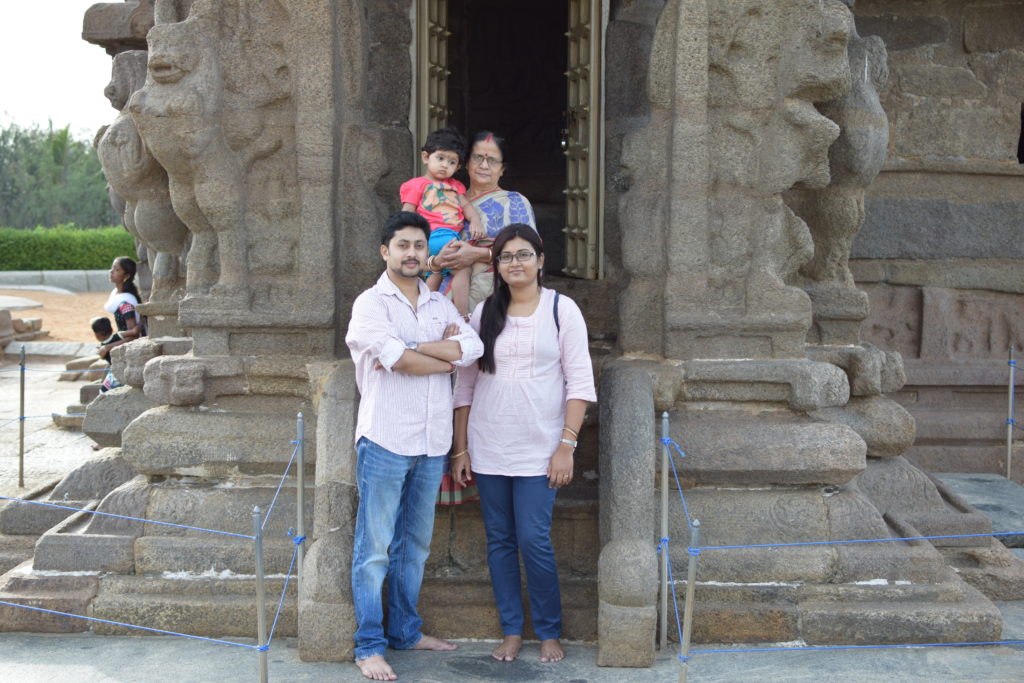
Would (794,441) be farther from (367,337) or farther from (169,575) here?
(169,575)

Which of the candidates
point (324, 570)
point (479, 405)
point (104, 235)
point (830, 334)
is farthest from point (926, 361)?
point (104, 235)

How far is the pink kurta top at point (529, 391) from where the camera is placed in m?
4.12

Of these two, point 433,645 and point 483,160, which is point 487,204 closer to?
point 483,160

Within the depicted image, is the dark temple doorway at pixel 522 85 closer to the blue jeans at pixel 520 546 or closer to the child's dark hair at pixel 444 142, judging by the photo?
the child's dark hair at pixel 444 142

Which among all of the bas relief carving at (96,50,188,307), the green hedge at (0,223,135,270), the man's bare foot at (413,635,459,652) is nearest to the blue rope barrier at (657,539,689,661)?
the man's bare foot at (413,635,459,652)

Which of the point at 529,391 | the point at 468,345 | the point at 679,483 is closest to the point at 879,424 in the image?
the point at 679,483

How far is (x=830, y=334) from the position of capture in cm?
579

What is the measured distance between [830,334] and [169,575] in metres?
3.28

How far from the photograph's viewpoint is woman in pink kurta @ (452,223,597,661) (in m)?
4.12

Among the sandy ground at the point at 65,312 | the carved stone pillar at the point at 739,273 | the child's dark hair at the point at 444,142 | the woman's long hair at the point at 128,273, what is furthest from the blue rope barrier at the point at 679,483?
the sandy ground at the point at 65,312

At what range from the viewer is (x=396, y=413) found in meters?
4.08

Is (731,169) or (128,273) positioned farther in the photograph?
(128,273)

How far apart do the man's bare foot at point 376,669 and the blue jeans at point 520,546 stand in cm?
46

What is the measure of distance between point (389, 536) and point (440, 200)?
4.38 feet
